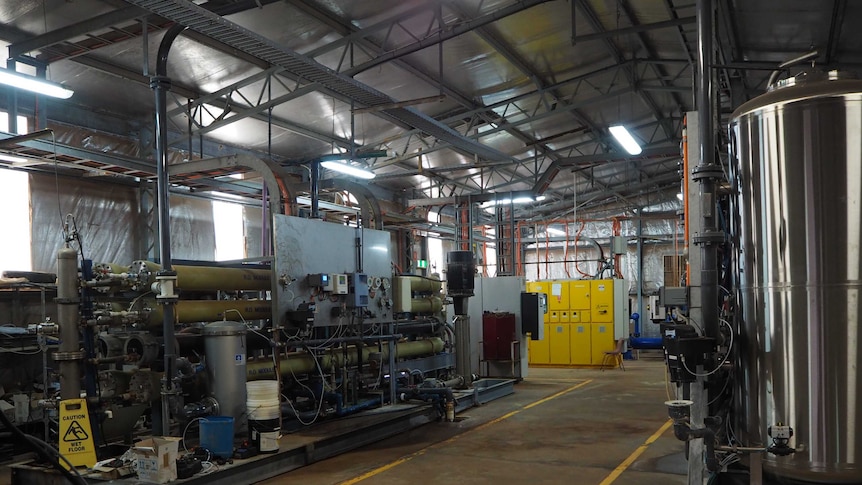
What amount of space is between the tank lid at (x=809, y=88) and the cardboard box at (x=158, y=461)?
184 inches

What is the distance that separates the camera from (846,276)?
3.71 metres

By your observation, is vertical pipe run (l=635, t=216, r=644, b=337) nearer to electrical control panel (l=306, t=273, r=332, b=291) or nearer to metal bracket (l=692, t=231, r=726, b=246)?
electrical control panel (l=306, t=273, r=332, b=291)

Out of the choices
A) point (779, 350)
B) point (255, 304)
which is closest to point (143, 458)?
point (255, 304)

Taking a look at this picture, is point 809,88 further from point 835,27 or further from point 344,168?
point 344,168

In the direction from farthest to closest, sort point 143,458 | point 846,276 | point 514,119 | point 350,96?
point 514,119
point 350,96
point 143,458
point 846,276

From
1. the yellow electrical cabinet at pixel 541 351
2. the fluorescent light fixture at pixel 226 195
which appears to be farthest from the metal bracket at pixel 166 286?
the yellow electrical cabinet at pixel 541 351

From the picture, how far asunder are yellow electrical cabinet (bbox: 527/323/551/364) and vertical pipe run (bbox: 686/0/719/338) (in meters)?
11.0

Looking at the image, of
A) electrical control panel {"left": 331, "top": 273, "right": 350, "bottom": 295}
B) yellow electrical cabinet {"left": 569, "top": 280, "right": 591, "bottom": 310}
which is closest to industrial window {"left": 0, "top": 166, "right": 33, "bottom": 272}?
electrical control panel {"left": 331, "top": 273, "right": 350, "bottom": 295}

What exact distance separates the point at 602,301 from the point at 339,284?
8.70m

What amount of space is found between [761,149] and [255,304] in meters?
5.37

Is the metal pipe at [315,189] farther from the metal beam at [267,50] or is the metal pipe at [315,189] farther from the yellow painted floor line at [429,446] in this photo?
the yellow painted floor line at [429,446]

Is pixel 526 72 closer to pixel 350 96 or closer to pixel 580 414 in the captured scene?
pixel 350 96

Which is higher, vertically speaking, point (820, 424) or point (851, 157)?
point (851, 157)

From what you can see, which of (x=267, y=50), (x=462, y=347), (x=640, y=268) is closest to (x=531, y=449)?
(x=462, y=347)
